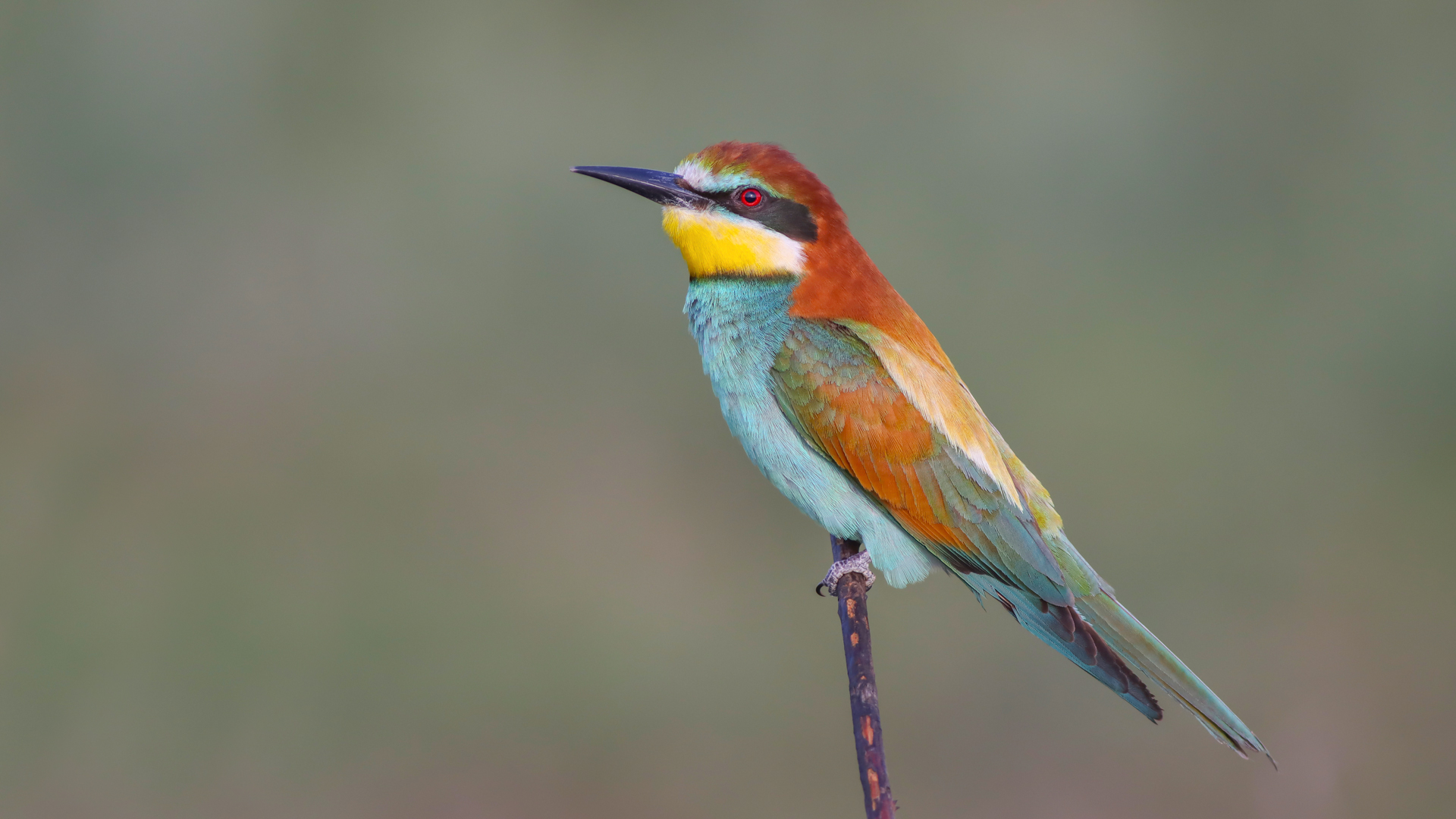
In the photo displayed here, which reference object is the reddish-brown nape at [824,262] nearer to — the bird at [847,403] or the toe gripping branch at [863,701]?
the bird at [847,403]

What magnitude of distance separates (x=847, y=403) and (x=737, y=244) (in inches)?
14.9

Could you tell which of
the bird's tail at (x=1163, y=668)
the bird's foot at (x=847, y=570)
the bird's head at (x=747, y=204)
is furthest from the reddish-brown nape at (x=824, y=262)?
the bird's tail at (x=1163, y=668)

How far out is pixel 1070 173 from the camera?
14.5 feet

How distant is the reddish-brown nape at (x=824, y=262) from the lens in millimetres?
1921

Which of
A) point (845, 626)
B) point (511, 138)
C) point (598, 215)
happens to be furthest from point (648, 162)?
point (845, 626)

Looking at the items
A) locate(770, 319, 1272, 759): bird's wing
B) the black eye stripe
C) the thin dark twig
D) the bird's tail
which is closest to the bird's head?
the black eye stripe

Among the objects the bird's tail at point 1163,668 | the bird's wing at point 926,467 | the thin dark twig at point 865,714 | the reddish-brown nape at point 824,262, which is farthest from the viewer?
the reddish-brown nape at point 824,262

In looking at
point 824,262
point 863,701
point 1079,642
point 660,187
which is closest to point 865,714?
point 863,701

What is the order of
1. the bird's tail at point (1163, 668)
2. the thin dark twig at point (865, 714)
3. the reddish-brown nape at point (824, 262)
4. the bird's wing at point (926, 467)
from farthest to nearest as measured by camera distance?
1. the reddish-brown nape at point (824, 262)
2. the bird's wing at point (926, 467)
3. the bird's tail at point (1163, 668)
4. the thin dark twig at point (865, 714)

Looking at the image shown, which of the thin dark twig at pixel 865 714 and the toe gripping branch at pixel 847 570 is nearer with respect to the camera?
the thin dark twig at pixel 865 714

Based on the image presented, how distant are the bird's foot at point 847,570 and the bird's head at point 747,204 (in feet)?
1.81

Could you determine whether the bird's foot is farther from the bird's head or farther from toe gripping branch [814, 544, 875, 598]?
the bird's head

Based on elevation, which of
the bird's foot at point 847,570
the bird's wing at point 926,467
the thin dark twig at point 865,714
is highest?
the bird's wing at point 926,467

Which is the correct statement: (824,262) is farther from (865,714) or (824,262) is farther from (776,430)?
(865,714)
